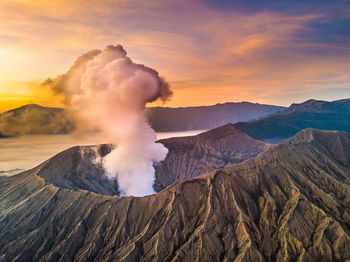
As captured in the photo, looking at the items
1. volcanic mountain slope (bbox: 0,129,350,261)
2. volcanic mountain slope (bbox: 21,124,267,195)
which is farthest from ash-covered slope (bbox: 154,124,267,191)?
volcanic mountain slope (bbox: 0,129,350,261)

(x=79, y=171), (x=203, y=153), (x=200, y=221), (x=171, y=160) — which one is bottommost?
(x=200, y=221)

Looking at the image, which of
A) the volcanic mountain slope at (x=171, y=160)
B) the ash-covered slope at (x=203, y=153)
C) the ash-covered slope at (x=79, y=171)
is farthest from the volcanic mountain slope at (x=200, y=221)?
the ash-covered slope at (x=203, y=153)

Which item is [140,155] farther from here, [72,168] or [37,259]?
[37,259]

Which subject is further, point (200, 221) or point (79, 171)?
point (79, 171)

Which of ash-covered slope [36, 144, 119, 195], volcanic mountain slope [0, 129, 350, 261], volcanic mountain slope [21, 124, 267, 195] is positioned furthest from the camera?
volcanic mountain slope [21, 124, 267, 195]

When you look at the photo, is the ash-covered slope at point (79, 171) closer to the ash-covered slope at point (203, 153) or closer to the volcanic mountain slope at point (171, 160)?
the volcanic mountain slope at point (171, 160)

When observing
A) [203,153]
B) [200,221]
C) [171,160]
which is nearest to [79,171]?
[171,160]

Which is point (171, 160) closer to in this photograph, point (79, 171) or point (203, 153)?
point (203, 153)

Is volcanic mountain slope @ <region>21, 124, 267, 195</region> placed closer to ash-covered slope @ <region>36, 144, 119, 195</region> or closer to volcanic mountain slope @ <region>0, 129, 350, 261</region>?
ash-covered slope @ <region>36, 144, 119, 195</region>
